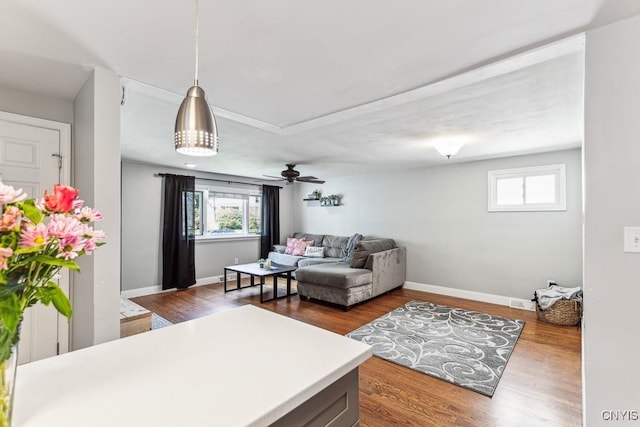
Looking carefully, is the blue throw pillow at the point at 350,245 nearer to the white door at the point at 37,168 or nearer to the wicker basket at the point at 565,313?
the wicker basket at the point at 565,313

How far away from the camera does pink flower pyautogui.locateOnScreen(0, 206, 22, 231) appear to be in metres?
0.61

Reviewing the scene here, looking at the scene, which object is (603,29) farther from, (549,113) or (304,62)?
(304,62)

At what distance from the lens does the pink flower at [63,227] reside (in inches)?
25.5

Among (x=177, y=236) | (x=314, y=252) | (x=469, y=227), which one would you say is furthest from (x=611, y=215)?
(x=177, y=236)

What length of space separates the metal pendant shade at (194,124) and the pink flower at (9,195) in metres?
0.53

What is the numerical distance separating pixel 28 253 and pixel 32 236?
6 cm

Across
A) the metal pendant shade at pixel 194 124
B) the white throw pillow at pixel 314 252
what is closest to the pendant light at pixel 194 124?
the metal pendant shade at pixel 194 124

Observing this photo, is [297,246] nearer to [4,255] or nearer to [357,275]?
[357,275]

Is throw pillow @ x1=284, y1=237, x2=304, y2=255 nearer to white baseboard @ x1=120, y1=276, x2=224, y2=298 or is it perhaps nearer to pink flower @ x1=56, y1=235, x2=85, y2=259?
white baseboard @ x1=120, y1=276, x2=224, y2=298

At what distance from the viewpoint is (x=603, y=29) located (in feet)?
4.90

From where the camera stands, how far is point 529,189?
4355mm

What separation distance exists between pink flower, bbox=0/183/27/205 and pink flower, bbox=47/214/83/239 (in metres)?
0.07

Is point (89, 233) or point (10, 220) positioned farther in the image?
point (89, 233)

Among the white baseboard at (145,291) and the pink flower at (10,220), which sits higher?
the pink flower at (10,220)
